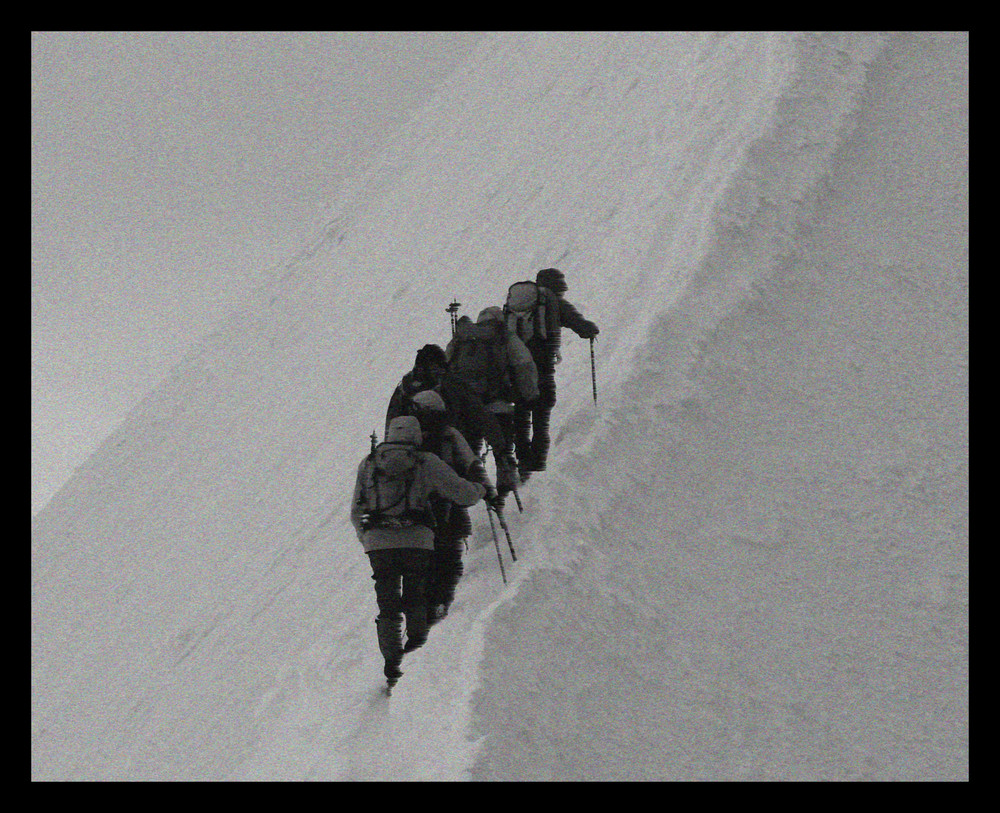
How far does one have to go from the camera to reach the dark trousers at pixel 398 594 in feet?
33.2

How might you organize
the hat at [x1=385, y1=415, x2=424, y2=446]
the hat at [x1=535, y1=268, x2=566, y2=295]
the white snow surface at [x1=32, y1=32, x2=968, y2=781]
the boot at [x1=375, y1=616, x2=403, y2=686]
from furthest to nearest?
1. the hat at [x1=535, y1=268, x2=566, y2=295]
2. the boot at [x1=375, y1=616, x2=403, y2=686]
3. the hat at [x1=385, y1=415, x2=424, y2=446]
4. the white snow surface at [x1=32, y1=32, x2=968, y2=781]

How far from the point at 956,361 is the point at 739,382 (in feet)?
8.00

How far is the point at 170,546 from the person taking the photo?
20.9 meters

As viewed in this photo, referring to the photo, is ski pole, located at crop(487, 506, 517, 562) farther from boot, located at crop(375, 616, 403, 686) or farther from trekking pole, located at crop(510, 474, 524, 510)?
boot, located at crop(375, 616, 403, 686)

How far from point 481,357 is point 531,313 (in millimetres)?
933

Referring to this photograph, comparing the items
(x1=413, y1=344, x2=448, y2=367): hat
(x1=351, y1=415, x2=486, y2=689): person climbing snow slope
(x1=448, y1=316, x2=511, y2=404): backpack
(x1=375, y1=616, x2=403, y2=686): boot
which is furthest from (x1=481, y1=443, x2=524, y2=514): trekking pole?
(x1=375, y1=616, x2=403, y2=686): boot

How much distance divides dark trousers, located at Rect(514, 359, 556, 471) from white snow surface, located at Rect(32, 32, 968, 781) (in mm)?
207

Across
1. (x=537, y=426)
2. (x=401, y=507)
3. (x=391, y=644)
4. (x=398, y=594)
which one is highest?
(x=401, y=507)

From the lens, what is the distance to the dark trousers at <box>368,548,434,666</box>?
10.1 metres

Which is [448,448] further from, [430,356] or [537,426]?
[537,426]

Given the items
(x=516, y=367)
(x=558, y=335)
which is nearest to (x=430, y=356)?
(x=516, y=367)

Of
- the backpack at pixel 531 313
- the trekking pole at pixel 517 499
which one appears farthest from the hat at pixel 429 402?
the backpack at pixel 531 313

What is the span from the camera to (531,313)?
40.9ft
